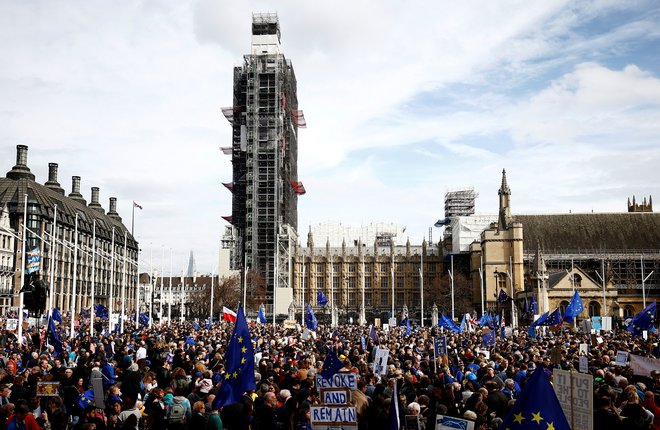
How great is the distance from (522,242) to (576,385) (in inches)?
3024

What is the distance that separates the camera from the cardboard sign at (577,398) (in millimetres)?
8164

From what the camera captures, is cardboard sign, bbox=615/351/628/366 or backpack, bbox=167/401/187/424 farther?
cardboard sign, bbox=615/351/628/366

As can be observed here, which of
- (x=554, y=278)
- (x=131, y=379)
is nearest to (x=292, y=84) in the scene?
(x=554, y=278)

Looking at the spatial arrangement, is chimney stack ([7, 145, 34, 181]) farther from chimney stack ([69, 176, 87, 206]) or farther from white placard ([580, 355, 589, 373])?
white placard ([580, 355, 589, 373])

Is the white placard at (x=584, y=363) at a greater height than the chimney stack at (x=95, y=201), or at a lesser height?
lesser

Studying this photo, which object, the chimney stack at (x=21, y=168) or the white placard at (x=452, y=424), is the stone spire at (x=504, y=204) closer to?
the chimney stack at (x=21, y=168)

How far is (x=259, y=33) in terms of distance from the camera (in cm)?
8781

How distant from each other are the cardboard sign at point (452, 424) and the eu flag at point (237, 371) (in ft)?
12.5

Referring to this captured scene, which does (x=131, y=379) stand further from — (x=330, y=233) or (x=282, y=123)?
(x=330, y=233)

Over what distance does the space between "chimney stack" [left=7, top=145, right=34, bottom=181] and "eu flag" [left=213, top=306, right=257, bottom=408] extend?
247ft

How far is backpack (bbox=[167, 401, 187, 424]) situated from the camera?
9992 mm

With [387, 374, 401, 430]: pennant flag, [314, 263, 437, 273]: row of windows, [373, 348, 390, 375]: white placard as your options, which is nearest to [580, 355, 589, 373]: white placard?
[373, 348, 390, 375]: white placard

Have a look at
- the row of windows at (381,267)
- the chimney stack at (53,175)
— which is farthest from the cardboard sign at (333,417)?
the chimney stack at (53,175)

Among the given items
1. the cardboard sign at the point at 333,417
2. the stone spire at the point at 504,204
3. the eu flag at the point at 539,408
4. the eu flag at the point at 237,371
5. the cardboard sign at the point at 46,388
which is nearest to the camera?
the eu flag at the point at 539,408
